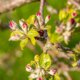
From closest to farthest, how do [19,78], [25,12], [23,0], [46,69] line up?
[46,69]
[23,0]
[19,78]
[25,12]

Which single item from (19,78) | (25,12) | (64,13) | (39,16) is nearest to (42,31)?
(39,16)

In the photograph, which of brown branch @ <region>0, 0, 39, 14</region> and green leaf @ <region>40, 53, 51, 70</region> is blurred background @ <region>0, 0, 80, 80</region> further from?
green leaf @ <region>40, 53, 51, 70</region>

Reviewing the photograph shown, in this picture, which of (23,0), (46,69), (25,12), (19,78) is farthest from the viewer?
(25,12)

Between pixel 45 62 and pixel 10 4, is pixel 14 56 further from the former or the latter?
pixel 45 62

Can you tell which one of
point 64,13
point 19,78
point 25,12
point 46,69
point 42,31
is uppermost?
point 25,12

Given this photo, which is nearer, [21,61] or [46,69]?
[46,69]

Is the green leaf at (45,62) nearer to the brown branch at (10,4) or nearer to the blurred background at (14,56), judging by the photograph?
the brown branch at (10,4)

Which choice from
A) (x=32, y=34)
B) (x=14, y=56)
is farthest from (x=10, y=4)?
(x=14, y=56)

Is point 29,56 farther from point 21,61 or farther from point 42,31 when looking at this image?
point 42,31

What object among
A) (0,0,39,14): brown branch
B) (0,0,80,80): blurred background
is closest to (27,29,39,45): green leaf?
(0,0,39,14): brown branch

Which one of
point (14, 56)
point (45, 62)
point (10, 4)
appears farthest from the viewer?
point (14, 56)

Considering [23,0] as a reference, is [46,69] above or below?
below
